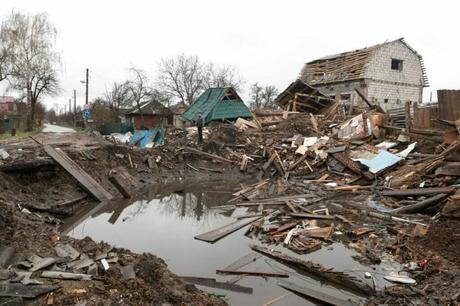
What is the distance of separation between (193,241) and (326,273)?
10.5 ft

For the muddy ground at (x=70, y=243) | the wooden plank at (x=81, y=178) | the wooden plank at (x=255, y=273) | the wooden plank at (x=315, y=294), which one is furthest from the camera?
the wooden plank at (x=81, y=178)

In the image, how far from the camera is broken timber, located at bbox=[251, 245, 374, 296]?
5.68 m

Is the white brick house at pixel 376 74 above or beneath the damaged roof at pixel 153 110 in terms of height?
above

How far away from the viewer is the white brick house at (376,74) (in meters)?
29.1

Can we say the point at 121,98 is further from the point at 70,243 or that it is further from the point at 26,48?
the point at 70,243

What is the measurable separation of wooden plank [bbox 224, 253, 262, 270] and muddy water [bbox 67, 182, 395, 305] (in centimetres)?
13

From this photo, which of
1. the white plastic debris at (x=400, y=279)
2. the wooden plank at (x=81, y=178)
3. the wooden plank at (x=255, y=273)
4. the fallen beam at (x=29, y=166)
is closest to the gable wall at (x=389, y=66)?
the wooden plank at (x=81, y=178)

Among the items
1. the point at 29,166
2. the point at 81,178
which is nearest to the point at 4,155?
the point at 29,166

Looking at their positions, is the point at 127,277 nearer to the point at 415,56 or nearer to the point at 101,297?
the point at 101,297

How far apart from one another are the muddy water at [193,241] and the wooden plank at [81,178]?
1.88ft

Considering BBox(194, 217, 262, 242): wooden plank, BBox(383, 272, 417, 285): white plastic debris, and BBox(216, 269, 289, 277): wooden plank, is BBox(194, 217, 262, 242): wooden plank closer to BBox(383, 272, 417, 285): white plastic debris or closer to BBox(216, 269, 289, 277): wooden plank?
BBox(216, 269, 289, 277): wooden plank

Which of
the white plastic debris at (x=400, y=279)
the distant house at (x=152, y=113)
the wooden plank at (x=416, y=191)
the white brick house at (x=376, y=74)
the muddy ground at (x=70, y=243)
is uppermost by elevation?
the white brick house at (x=376, y=74)

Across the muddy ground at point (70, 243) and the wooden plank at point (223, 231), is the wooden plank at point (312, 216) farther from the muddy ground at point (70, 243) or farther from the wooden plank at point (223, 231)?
the muddy ground at point (70, 243)

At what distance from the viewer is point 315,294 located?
18.0ft
